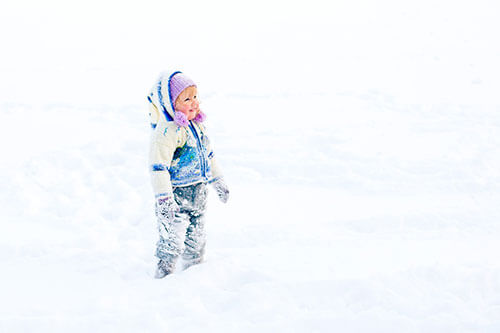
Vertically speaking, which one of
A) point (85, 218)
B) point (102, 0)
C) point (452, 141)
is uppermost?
point (102, 0)

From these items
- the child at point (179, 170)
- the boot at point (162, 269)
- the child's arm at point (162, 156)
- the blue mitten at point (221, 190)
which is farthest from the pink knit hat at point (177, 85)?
the boot at point (162, 269)

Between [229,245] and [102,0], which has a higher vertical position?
[102,0]

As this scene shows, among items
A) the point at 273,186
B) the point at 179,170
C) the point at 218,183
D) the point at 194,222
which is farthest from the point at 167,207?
the point at 273,186

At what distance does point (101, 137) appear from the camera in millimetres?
6410

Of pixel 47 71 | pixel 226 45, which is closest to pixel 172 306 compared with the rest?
pixel 47 71

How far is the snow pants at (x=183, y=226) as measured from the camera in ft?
11.2

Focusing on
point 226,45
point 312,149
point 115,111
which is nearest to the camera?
point 312,149

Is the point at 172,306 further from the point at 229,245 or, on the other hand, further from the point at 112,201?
the point at 112,201

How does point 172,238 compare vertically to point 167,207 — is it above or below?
below

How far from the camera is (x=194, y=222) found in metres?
3.57

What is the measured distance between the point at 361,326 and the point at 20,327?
1.95 metres

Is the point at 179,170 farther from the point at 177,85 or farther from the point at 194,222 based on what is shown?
the point at 177,85

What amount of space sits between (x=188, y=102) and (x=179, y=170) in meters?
0.45

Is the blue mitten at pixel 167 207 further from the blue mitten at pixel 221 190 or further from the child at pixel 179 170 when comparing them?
the blue mitten at pixel 221 190
